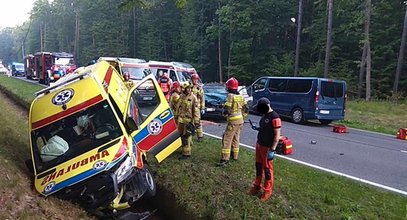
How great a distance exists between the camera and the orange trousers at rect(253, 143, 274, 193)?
5.59 meters

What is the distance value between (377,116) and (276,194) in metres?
15.5

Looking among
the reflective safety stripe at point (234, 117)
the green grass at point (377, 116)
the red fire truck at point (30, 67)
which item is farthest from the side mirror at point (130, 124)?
the red fire truck at point (30, 67)

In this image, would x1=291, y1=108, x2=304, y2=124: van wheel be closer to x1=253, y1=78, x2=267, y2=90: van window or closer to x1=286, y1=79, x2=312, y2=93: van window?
x1=286, y1=79, x2=312, y2=93: van window

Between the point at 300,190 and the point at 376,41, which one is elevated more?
the point at 376,41

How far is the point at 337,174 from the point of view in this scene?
7.39 metres

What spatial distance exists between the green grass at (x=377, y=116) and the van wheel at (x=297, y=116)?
7.45ft

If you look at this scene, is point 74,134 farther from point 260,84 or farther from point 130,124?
point 260,84

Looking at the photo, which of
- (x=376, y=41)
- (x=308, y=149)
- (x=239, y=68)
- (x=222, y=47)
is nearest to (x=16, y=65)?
(x=222, y=47)

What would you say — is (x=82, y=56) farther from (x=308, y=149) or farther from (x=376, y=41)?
(x=308, y=149)

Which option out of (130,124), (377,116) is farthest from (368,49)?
(130,124)

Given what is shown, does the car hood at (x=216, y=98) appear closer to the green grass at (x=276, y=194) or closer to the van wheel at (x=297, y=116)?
the van wheel at (x=297, y=116)

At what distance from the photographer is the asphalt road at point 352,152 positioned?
25.0ft

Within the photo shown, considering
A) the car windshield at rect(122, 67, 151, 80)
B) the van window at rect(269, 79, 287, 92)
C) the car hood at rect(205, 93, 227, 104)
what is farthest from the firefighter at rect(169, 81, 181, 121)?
the van window at rect(269, 79, 287, 92)

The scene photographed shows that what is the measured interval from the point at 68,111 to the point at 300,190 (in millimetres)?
3863
